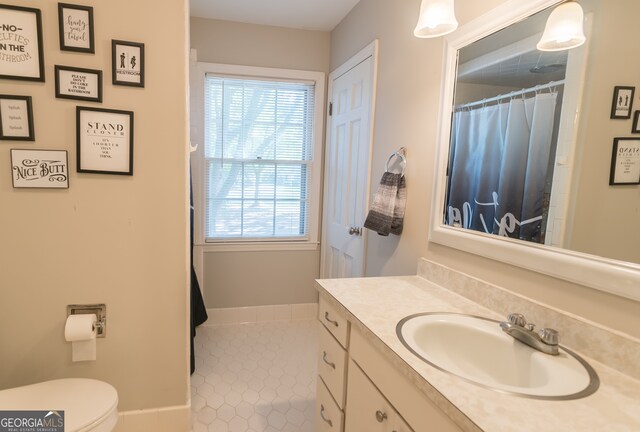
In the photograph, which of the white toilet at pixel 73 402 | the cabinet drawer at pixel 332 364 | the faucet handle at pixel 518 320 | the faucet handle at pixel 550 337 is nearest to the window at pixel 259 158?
the white toilet at pixel 73 402

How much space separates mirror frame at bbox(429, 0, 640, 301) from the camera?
909 mm

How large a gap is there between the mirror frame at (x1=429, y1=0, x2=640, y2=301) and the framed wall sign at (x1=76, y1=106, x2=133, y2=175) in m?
1.42

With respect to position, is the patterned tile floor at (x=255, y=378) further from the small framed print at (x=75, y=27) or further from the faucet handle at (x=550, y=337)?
the small framed print at (x=75, y=27)

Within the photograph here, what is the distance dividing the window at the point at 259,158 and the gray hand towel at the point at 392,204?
4.35ft

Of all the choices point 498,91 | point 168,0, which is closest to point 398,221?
point 498,91

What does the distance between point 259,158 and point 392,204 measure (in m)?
1.54

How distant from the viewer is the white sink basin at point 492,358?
822 mm

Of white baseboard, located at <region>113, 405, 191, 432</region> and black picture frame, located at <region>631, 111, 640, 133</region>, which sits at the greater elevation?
black picture frame, located at <region>631, 111, 640, 133</region>

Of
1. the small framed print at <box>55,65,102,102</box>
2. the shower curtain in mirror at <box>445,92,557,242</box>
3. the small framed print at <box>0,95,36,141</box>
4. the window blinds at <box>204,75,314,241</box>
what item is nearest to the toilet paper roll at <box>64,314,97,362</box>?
the small framed print at <box>0,95,36,141</box>

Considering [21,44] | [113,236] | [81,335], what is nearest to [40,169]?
[113,236]

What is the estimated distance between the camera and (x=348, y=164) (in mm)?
2648

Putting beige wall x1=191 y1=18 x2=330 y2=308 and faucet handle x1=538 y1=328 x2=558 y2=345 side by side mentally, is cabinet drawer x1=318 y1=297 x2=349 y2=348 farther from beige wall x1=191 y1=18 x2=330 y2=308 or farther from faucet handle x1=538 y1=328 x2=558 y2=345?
beige wall x1=191 y1=18 x2=330 y2=308

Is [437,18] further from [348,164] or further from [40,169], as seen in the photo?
[40,169]

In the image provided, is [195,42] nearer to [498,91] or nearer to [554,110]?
[498,91]
